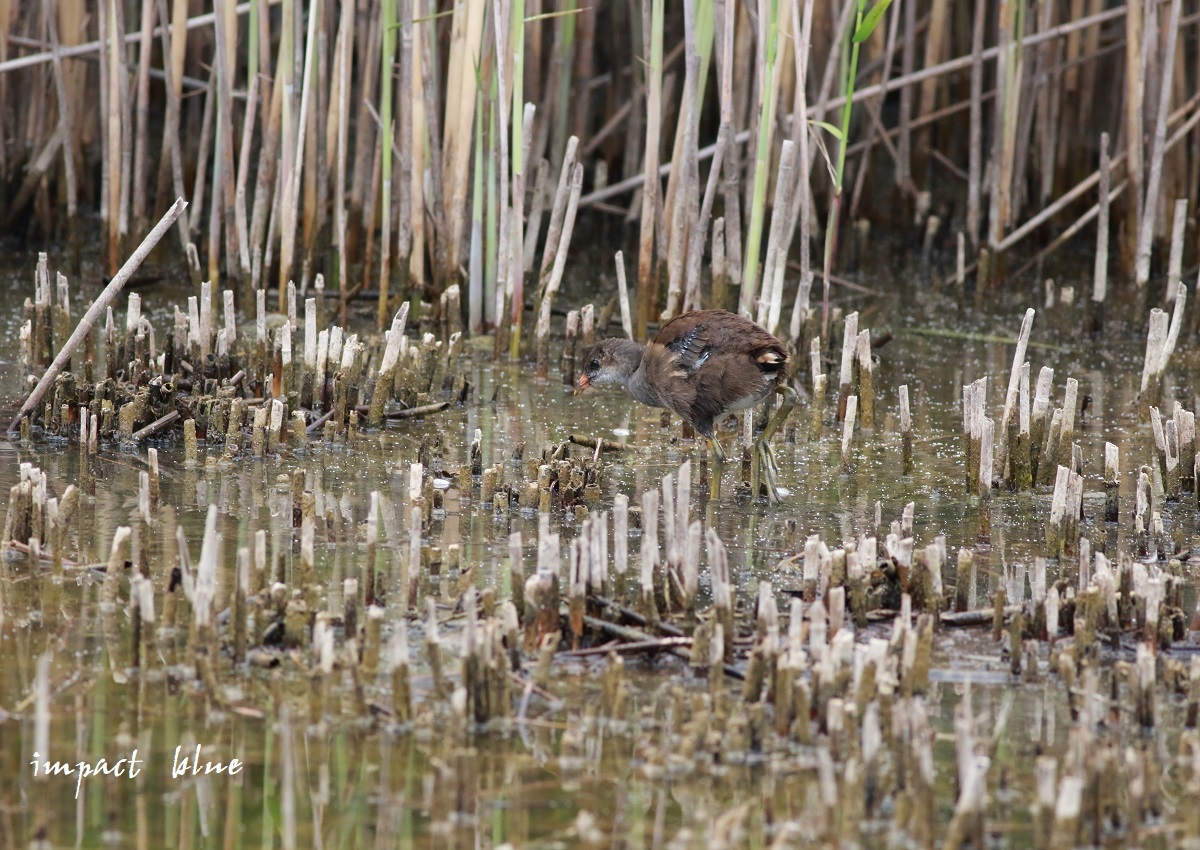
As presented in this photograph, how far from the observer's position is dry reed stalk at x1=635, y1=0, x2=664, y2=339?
21.4 ft

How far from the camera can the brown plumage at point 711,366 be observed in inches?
201

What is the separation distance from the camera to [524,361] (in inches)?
277

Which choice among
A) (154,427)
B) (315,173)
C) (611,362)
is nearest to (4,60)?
(315,173)

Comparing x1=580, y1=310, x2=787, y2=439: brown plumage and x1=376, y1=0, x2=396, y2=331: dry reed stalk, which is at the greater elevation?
x1=376, y1=0, x2=396, y2=331: dry reed stalk

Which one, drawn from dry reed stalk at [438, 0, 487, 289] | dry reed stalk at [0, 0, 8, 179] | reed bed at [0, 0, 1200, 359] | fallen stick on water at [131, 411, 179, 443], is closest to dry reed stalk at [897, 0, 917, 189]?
reed bed at [0, 0, 1200, 359]

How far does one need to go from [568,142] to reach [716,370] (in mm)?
2706

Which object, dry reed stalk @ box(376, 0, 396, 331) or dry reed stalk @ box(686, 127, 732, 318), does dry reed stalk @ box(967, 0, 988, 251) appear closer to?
dry reed stalk @ box(686, 127, 732, 318)

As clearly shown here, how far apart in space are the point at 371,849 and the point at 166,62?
5689 mm

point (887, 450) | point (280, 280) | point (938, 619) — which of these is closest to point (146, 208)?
point (280, 280)

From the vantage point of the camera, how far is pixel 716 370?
5.13 meters

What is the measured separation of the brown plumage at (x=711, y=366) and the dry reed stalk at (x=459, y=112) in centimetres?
180

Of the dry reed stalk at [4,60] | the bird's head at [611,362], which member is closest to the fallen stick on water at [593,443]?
the bird's head at [611,362]

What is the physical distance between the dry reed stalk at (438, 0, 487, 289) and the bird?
1807 mm

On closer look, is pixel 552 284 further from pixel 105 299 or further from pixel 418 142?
pixel 105 299
